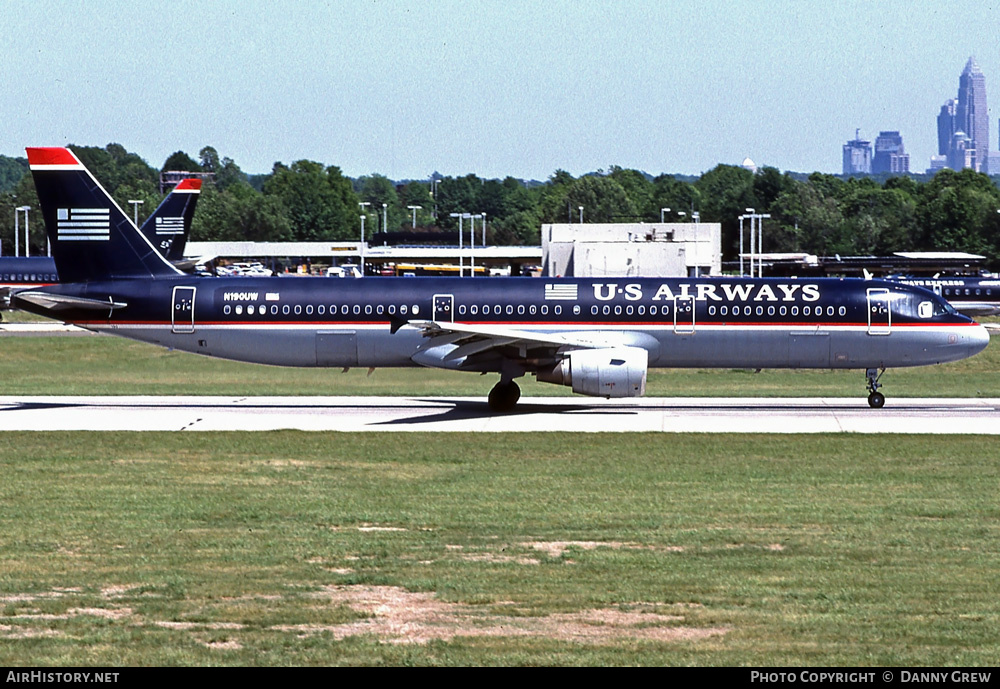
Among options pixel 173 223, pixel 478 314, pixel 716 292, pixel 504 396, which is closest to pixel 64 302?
pixel 478 314

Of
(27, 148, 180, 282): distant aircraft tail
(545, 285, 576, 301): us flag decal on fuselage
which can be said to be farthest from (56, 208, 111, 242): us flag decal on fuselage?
(545, 285, 576, 301): us flag decal on fuselage

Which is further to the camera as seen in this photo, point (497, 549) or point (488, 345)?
point (488, 345)

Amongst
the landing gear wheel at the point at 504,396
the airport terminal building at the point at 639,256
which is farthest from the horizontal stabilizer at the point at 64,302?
the airport terminal building at the point at 639,256

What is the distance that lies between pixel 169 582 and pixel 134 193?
185 metres

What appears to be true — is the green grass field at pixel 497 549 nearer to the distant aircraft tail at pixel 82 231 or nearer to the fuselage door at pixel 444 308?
the fuselage door at pixel 444 308

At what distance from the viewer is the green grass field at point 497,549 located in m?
13.1

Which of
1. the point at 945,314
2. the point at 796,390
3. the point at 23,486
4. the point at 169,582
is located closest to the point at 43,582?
the point at 169,582

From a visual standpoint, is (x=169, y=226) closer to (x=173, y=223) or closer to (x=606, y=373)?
(x=173, y=223)

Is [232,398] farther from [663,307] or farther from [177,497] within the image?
[177,497]

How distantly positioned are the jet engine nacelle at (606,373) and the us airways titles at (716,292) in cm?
287

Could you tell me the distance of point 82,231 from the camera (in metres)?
37.4

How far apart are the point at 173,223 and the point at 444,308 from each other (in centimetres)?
3241

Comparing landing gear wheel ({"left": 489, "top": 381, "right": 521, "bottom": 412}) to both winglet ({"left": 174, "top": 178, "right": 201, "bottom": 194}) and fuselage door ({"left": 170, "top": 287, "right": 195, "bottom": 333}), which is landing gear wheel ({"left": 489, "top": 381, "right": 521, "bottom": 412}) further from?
winglet ({"left": 174, "top": 178, "right": 201, "bottom": 194})

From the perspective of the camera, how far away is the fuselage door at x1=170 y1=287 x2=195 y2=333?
36.7 meters
